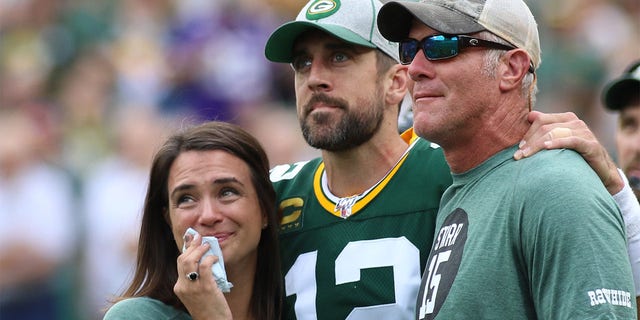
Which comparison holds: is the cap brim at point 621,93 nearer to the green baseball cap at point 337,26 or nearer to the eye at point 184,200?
the green baseball cap at point 337,26

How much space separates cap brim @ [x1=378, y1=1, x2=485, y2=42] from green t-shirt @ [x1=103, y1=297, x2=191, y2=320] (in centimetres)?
129

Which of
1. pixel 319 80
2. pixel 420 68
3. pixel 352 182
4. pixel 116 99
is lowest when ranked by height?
pixel 352 182

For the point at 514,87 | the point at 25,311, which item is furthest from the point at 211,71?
the point at 514,87

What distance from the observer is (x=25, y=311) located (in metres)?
7.62

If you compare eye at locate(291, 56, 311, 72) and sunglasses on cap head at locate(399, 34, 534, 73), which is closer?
sunglasses on cap head at locate(399, 34, 534, 73)

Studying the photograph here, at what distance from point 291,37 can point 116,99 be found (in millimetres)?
5507

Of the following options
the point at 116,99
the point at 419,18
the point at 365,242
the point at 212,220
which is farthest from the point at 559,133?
the point at 116,99

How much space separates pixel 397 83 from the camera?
185 inches

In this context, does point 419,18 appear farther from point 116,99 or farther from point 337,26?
point 116,99

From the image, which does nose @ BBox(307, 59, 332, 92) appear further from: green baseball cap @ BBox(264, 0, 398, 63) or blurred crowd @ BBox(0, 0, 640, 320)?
blurred crowd @ BBox(0, 0, 640, 320)

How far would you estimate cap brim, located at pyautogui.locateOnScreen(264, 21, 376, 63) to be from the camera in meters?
4.46

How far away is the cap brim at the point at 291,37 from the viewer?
4461 millimetres

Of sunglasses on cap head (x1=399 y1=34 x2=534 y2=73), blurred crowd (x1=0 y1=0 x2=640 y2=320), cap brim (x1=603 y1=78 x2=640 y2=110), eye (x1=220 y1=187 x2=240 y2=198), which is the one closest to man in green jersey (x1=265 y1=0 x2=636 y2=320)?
eye (x1=220 y1=187 x2=240 y2=198)

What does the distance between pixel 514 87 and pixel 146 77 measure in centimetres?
690
